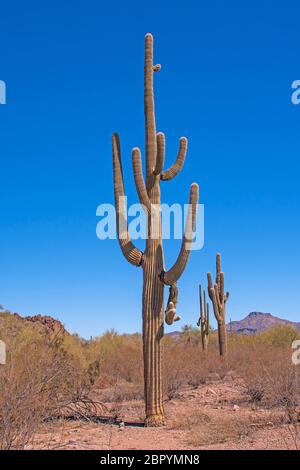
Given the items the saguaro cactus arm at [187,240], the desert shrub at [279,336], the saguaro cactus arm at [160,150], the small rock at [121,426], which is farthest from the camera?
the desert shrub at [279,336]

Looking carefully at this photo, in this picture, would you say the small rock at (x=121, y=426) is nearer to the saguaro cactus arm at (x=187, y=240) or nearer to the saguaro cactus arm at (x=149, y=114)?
the saguaro cactus arm at (x=187, y=240)

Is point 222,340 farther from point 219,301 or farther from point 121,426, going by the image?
point 121,426

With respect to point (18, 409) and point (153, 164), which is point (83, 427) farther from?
point (153, 164)

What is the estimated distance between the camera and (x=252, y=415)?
1069 cm

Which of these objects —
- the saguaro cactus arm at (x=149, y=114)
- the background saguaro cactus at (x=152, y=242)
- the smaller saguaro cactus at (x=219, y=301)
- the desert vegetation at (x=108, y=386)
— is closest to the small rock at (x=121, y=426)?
the background saguaro cactus at (x=152, y=242)

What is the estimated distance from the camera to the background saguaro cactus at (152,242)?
34.0 feet

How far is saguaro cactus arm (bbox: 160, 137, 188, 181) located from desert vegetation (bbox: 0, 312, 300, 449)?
12.5 feet

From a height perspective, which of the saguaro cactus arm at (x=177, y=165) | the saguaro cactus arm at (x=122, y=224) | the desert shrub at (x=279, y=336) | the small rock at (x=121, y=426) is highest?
the saguaro cactus arm at (x=177, y=165)

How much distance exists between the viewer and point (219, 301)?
75.2 feet

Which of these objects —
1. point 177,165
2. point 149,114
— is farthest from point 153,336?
point 149,114

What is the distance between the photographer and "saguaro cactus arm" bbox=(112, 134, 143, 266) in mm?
10883

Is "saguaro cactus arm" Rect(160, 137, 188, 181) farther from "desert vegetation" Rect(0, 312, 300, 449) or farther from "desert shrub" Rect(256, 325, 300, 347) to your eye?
"desert shrub" Rect(256, 325, 300, 347)

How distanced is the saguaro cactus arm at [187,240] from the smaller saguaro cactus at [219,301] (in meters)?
12.4
